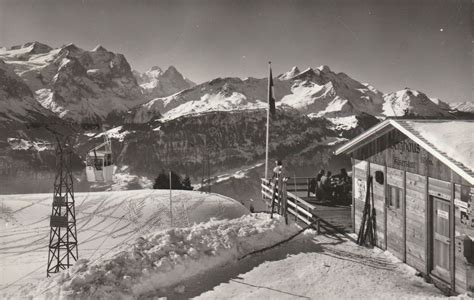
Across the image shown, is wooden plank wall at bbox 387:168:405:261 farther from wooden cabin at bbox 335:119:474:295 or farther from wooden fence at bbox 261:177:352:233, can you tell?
wooden fence at bbox 261:177:352:233

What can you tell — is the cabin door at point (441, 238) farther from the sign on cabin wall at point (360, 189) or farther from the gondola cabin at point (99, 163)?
the gondola cabin at point (99, 163)

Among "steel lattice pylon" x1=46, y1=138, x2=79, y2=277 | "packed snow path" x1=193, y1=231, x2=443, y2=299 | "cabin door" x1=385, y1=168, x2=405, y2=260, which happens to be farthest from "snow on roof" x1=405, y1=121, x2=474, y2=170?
"steel lattice pylon" x1=46, y1=138, x2=79, y2=277

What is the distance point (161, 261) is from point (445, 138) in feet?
27.7

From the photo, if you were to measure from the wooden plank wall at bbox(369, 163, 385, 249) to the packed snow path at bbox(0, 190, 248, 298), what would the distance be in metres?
21.6

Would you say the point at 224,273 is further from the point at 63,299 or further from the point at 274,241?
the point at 63,299

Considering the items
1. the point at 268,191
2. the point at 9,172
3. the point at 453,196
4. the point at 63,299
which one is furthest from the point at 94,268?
the point at 9,172

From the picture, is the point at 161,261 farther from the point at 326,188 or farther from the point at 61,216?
the point at 61,216

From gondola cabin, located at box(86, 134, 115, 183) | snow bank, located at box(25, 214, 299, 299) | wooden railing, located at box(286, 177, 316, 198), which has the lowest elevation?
snow bank, located at box(25, 214, 299, 299)

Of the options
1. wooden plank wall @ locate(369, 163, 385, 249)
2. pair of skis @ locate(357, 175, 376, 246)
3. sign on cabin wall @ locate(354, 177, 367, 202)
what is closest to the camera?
wooden plank wall @ locate(369, 163, 385, 249)

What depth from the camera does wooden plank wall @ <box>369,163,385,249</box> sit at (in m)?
13.4

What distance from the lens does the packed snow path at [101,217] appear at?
30578 mm

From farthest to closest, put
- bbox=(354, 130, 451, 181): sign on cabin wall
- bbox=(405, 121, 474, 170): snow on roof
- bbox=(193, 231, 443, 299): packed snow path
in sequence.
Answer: bbox=(354, 130, 451, 181): sign on cabin wall → bbox=(193, 231, 443, 299): packed snow path → bbox=(405, 121, 474, 170): snow on roof

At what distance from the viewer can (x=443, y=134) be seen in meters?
11.0

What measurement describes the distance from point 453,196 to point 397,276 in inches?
116
